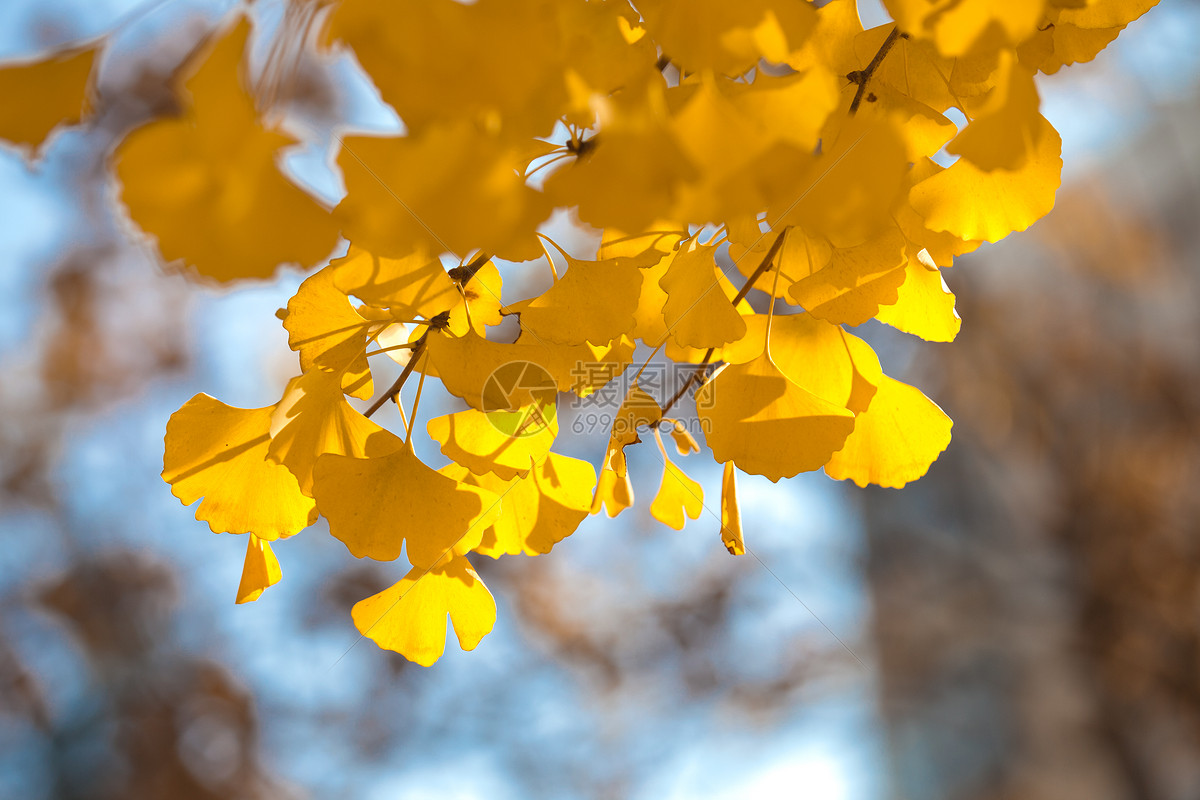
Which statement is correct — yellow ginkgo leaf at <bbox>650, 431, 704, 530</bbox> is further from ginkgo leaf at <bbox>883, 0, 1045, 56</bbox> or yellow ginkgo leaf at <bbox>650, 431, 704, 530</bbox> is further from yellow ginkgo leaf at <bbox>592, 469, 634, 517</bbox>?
ginkgo leaf at <bbox>883, 0, 1045, 56</bbox>

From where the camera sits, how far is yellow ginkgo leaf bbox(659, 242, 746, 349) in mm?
340

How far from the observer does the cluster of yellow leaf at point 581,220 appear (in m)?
0.19

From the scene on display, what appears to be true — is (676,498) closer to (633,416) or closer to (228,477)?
(633,416)

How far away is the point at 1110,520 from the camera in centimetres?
225

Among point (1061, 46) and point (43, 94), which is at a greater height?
point (1061, 46)

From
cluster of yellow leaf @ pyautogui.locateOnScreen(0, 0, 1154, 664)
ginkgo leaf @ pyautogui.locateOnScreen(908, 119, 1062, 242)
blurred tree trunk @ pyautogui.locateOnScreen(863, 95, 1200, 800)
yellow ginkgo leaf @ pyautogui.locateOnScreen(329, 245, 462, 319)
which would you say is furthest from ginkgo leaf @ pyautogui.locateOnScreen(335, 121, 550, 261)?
blurred tree trunk @ pyautogui.locateOnScreen(863, 95, 1200, 800)

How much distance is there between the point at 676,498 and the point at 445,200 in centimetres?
30

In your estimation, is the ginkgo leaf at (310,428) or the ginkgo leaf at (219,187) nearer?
the ginkgo leaf at (219,187)

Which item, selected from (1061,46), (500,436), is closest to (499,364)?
(500,436)

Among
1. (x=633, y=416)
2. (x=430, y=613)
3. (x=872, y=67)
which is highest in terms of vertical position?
(x=872, y=67)

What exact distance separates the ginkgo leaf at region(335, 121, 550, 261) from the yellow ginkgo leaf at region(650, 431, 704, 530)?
26 centimetres

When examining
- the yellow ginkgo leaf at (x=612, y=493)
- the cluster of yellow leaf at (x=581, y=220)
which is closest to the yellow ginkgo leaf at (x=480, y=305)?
the cluster of yellow leaf at (x=581, y=220)

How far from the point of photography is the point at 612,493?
421mm

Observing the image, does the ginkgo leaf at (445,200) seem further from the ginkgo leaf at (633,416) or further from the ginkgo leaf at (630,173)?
the ginkgo leaf at (633,416)
